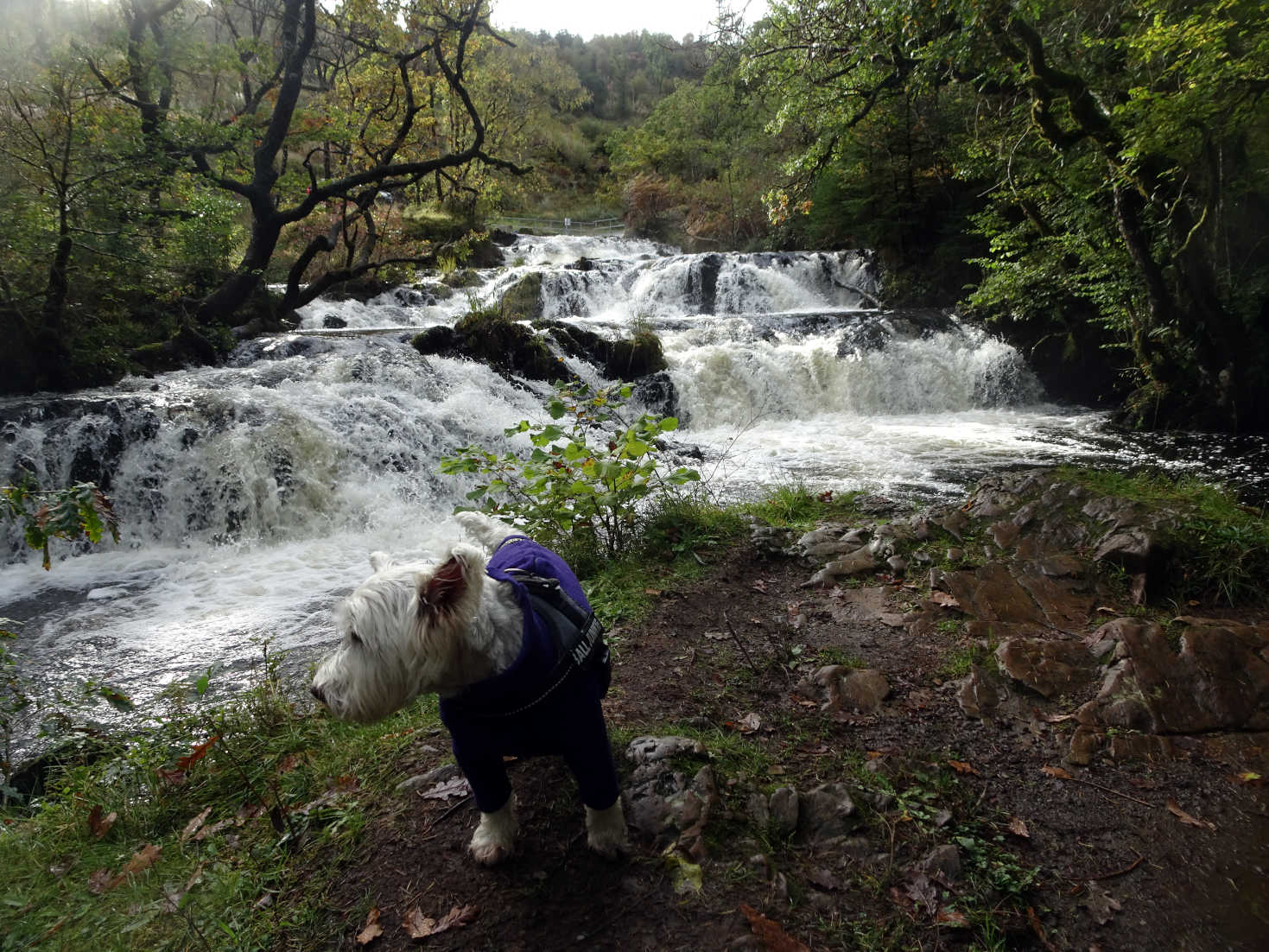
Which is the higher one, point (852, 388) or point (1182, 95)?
point (1182, 95)

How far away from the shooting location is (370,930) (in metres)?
1.87

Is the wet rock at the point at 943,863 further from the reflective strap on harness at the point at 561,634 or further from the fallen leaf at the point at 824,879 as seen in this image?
the reflective strap on harness at the point at 561,634

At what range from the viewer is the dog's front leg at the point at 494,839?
207 cm

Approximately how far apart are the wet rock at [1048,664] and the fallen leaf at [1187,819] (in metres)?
0.64

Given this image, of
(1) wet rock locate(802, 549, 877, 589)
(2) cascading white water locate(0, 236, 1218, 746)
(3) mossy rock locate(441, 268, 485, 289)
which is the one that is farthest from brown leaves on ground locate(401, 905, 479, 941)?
(3) mossy rock locate(441, 268, 485, 289)

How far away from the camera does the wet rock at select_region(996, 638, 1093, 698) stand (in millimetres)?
2902

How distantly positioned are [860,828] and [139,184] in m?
11.3

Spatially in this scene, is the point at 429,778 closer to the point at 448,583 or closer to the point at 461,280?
the point at 448,583

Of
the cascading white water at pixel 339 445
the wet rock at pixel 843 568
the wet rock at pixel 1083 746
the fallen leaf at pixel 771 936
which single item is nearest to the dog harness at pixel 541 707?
the fallen leaf at pixel 771 936

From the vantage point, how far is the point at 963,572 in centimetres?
395

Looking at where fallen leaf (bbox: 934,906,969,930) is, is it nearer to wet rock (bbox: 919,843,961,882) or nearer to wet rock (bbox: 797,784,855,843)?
wet rock (bbox: 919,843,961,882)

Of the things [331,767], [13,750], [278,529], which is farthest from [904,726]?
[278,529]

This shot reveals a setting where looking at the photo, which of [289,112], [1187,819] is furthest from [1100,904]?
[289,112]

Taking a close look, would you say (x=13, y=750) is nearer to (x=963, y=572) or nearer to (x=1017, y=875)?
(x=1017, y=875)
